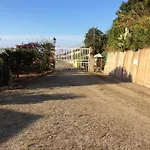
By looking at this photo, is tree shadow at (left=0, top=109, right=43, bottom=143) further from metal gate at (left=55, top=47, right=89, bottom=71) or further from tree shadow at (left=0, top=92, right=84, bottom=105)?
metal gate at (left=55, top=47, right=89, bottom=71)

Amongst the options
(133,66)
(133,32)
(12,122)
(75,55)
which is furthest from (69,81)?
(75,55)

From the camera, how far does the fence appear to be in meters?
13.7

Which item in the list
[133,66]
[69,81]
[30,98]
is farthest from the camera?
[133,66]

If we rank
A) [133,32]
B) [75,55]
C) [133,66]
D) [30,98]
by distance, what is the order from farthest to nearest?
[75,55], [133,32], [133,66], [30,98]

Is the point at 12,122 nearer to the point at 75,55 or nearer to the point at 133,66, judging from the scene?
the point at 133,66

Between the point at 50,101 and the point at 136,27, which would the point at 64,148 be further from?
the point at 136,27

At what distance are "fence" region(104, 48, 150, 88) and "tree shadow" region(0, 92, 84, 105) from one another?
5.40 metres

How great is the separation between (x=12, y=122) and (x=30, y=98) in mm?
2903

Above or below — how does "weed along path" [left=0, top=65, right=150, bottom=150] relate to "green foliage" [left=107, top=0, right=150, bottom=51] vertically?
below

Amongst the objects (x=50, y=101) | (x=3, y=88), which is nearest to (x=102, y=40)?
(x=3, y=88)

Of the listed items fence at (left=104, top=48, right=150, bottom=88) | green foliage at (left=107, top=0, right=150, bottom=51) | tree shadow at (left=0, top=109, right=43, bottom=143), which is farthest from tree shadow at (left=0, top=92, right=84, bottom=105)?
green foliage at (left=107, top=0, right=150, bottom=51)

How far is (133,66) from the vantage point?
15930mm

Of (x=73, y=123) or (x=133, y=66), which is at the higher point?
(x=73, y=123)

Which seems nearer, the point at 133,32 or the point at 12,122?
the point at 12,122
